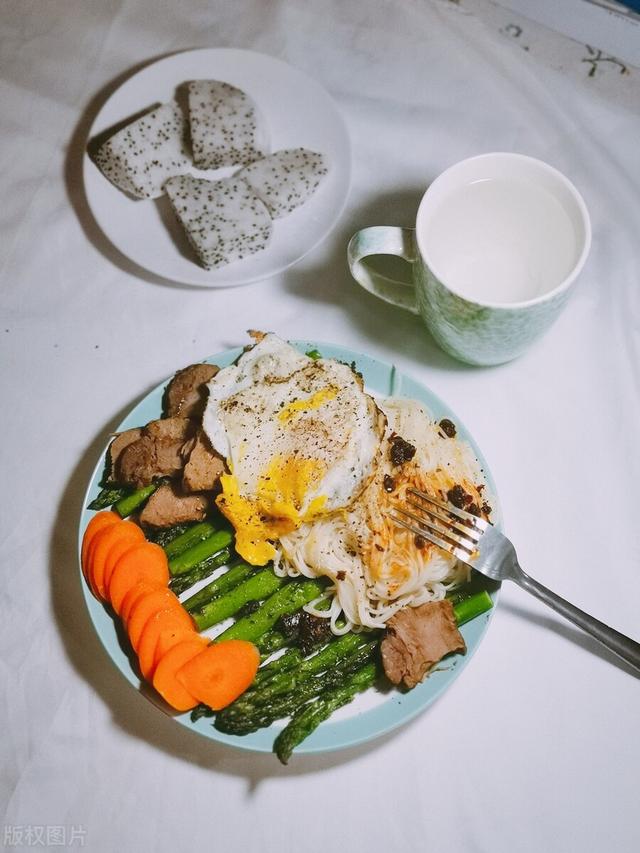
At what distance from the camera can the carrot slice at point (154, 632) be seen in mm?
2713

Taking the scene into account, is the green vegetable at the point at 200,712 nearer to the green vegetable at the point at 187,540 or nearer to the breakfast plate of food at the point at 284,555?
the breakfast plate of food at the point at 284,555

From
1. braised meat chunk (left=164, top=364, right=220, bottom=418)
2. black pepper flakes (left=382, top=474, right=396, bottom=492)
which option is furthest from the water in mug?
braised meat chunk (left=164, top=364, right=220, bottom=418)

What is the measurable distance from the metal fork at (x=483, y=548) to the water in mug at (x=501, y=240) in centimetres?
84

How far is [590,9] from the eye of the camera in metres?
3.87

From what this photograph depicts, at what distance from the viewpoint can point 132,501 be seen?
3.06 m

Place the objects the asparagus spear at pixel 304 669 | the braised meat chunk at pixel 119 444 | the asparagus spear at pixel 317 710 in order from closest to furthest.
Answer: the asparagus spear at pixel 317 710 → the asparagus spear at pixel 304 669 → the braised meat chunk at pixel 119 444

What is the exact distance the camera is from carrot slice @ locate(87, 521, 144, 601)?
2.86 metres

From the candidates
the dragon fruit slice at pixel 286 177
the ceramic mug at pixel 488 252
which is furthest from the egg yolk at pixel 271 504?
the dragon fruit slice at pixel 286 177

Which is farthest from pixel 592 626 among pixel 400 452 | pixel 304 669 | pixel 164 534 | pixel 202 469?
pixel 164 534

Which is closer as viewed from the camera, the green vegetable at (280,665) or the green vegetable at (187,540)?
the green vegetable at (280,665)

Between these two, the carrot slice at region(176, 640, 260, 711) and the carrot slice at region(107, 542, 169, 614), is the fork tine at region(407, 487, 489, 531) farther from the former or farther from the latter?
the carrot slice at region(107, 542, 169, 614)

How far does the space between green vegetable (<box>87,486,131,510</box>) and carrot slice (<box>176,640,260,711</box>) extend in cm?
68

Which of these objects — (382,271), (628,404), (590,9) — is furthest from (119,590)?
Result: (590,9)

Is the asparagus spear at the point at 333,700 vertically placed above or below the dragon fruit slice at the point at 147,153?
below
